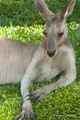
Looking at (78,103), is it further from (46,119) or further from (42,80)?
(42,80)

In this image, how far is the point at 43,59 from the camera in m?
4.18

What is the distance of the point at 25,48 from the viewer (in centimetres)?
448

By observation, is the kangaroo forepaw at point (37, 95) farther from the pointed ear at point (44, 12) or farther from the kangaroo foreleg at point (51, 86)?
the pointed ear at point (44, 12)

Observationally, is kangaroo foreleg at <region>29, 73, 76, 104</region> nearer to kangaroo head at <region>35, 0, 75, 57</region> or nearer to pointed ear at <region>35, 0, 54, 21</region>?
kangaroo head at <region>35, 0, 75, 57</region>

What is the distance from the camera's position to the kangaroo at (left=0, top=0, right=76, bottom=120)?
3840 mm

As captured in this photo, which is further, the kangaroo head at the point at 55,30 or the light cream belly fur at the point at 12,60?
the light cream belly fur at the point at 12,60

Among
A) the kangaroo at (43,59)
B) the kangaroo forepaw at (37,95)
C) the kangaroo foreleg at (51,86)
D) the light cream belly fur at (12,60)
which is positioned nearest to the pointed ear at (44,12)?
the kangaroo at (43,59)

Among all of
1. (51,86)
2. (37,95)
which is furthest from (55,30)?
(37,95)

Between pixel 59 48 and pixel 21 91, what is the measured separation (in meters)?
0.83

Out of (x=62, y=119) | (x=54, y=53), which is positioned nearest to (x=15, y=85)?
(x=54, y=53)

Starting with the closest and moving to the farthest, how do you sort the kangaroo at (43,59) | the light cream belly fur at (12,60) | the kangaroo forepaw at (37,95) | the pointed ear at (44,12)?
1. the kangaroo forepaw at (37,95)
2. the kangaroo at (43,59)
3. the pointed ear at (44,12)
4. the light cream belly fur at (12,60)

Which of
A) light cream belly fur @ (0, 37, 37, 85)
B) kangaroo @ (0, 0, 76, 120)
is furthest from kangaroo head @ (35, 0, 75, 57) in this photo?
light cream belly fur @ (0, 37, 37, 85)

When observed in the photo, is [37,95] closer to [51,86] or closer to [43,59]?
[51,86]

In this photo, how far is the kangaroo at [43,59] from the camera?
384 cm
